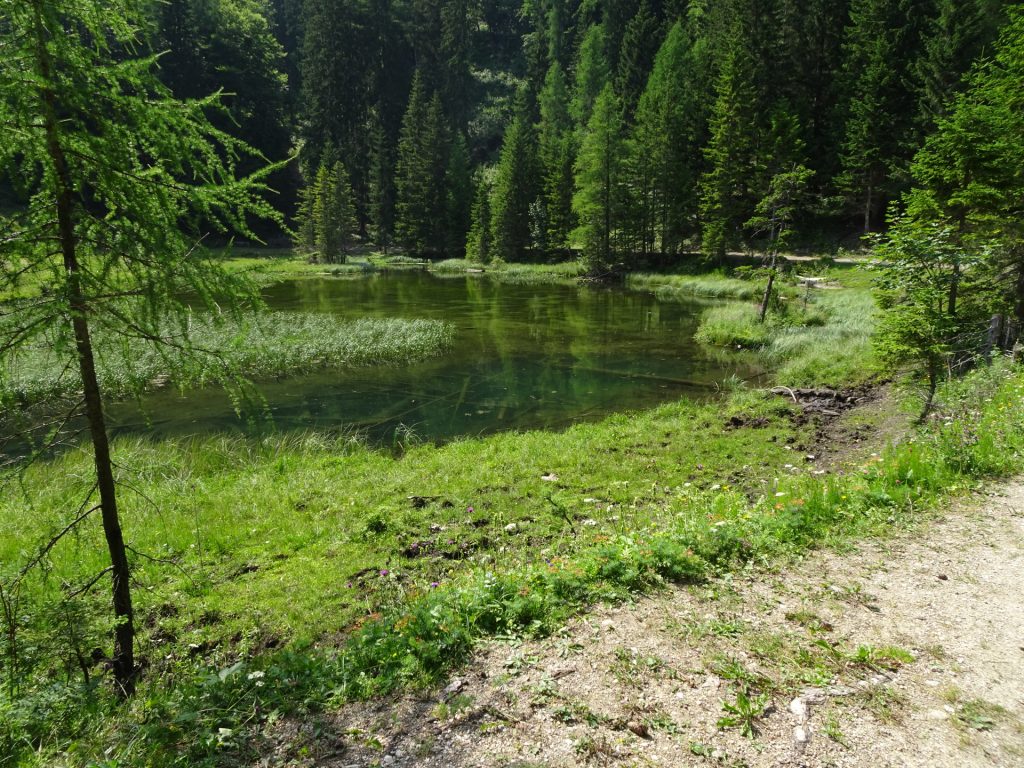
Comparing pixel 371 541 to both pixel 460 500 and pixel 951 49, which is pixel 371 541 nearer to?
pixel 460 500

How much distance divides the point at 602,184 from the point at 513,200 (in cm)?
1531

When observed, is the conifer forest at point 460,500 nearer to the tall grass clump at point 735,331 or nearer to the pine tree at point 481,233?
the tall grass clump at point 735,331

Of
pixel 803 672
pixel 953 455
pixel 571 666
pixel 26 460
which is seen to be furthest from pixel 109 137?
pixel 953 455

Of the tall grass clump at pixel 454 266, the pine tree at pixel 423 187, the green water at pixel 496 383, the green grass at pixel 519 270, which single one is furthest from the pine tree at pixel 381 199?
the green water at pixel 496 383

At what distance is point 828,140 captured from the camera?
157 ft

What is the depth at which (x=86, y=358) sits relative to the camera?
13.0 feet

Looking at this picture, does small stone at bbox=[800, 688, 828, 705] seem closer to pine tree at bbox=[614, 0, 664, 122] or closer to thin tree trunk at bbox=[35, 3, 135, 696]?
thin tree trunk at bbox=[35, 3, 135, 696]

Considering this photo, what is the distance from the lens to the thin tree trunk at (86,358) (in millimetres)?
3582

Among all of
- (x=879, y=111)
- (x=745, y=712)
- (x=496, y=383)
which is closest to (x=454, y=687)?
(x=745, y=712)

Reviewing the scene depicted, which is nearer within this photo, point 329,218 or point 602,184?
point 602,184

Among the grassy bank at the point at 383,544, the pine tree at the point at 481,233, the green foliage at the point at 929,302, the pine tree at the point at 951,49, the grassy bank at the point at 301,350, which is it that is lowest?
the grassy bank at the point at 383,544

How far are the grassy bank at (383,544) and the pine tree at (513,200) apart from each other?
52.9m

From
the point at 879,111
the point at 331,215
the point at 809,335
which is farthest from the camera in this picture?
the point at 331,215

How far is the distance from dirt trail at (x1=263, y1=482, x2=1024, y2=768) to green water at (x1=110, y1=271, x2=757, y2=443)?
761 cm
